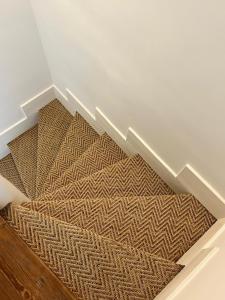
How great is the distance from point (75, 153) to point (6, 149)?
597 mm

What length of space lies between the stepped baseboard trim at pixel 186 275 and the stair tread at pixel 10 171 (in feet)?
4.99

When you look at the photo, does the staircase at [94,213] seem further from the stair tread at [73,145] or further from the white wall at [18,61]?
the white wall at [18,61]

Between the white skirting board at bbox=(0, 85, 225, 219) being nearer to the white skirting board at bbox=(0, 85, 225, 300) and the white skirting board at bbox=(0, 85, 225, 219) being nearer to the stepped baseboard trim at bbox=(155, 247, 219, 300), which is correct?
the white skirting board at bbox=(0, 85, 225, 300)

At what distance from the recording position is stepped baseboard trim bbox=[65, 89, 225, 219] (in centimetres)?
167

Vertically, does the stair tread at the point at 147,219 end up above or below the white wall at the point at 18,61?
below

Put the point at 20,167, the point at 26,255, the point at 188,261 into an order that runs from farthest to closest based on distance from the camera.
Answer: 1. the point at 20,167
2. the point at 188,261
3. the point at 26,255

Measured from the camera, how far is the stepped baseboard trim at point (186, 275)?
47.4 inches

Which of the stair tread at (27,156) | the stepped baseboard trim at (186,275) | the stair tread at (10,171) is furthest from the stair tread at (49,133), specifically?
the stepped baseboard trim at (186,275)

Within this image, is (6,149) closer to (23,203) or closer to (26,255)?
(23,203)

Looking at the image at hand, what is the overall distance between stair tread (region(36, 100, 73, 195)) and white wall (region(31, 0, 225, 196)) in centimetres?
57

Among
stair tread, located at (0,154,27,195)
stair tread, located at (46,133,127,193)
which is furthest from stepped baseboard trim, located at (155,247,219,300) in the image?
stair tread, located at (0,154,27,195)

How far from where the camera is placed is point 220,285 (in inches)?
40.6

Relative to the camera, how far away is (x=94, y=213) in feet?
5.64

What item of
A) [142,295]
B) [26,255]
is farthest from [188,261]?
[26,255]
